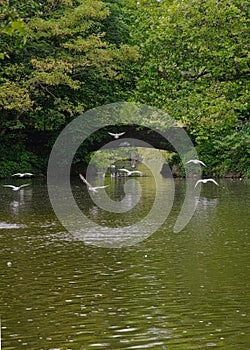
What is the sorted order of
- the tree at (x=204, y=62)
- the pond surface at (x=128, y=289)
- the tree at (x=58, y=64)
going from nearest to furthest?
the pond surface at (x=128, y=289) → the tree at (x=204, y=62) → the tree at (x=58, y=64)

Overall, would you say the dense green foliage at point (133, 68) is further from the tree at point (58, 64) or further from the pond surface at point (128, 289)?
the pond surface at point (128, 289)

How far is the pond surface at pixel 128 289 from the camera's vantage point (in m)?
7.11

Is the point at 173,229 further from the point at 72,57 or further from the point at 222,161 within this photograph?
the point at 222,161

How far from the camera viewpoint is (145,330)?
24.1 ft

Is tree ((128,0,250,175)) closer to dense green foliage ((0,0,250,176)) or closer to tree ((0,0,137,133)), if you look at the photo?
dense green foliage ((0,0,250,176))

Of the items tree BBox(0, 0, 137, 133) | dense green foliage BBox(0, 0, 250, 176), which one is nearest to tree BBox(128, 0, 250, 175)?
dense green foliage BBox(0, 0, 250, 176)

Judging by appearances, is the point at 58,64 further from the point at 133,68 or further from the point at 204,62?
the point at 204,62

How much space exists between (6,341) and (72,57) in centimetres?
2784

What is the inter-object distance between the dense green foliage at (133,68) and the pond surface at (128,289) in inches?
520

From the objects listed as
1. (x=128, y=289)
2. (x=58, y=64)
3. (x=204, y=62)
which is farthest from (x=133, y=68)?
(x=128, y=289)

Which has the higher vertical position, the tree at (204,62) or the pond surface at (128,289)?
the tree at (204,62)

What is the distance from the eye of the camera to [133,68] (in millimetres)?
35094

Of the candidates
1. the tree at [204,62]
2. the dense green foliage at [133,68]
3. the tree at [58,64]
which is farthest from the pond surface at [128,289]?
the tree at [58,64]

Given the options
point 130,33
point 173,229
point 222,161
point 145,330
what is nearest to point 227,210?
point 173,229
